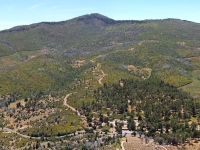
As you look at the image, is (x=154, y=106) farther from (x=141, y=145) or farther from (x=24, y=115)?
(x=24, y=115)

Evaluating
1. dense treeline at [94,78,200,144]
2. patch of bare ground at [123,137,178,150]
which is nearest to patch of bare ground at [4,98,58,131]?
dense treeline at [94,78,200,144]

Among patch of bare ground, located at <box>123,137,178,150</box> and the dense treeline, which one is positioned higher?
the dense treeline

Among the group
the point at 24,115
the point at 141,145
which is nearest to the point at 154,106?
the point at 141,145

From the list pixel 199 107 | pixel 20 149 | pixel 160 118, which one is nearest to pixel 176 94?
pixel 199 107

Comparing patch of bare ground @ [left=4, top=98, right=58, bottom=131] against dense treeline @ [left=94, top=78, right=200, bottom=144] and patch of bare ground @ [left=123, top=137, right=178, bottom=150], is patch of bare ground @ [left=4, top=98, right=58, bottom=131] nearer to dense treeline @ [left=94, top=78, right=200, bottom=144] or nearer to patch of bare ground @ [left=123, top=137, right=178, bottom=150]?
dense treeline @ [left=94, top=78, right=200, bottom=144]

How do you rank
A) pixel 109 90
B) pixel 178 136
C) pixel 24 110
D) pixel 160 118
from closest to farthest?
pixel 178 136 < pixel 160 118 < pixel 24 110 < pixel 109 90

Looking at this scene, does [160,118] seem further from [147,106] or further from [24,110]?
[24,110]

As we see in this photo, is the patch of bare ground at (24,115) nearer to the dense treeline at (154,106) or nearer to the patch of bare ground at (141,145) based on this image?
the dense treeline at (154,106)

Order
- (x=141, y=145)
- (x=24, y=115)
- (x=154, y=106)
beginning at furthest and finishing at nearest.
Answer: (x=24, y=115) → (x=154, y=106) → (x=141, y=145)
